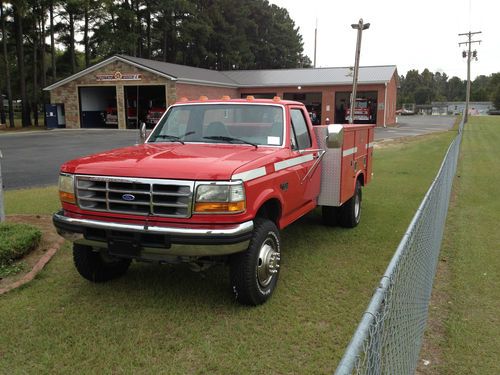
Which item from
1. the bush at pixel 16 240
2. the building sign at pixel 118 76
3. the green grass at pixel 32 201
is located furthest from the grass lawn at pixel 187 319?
the building sign at pixel 118 76

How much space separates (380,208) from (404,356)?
6.25 meters

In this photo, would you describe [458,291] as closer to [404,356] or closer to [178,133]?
[404,356]

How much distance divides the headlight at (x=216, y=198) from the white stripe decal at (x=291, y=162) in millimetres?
888

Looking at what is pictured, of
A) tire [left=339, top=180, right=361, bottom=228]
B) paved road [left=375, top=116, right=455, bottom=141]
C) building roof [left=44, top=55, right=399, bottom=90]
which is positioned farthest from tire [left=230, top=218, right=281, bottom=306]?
building roof [left=44, top=55, right=399, bottom=90]

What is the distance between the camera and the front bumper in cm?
383

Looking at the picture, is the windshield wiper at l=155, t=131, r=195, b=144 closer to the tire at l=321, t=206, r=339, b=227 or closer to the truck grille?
the truck grille

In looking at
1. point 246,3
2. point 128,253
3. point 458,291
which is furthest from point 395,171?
point 246,3

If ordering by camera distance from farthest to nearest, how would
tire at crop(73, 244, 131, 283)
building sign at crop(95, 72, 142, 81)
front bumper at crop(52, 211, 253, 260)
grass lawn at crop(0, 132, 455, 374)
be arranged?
building sign at crop(95, 72, 142, 81)
tire at crop(73, 244, 131, 283)
front bumper at crop(52, 211, 253, 260)
grass lawn at crop(0, 132, 455, 374)

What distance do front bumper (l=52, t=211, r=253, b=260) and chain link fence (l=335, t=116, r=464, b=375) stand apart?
1.43m

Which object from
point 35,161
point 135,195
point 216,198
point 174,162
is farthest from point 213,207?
point 35,161

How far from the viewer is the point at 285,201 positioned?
4938 millimetres

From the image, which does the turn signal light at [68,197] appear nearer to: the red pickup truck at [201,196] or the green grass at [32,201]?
the red pickup truck at [201,196]

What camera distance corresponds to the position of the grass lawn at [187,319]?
3.54 metres

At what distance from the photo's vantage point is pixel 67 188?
4363mm
